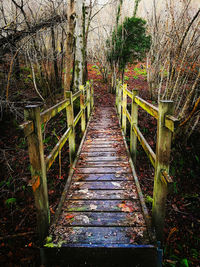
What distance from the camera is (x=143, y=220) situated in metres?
2.43

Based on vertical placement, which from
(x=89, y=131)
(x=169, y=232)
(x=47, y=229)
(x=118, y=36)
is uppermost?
(x=118, y=36)

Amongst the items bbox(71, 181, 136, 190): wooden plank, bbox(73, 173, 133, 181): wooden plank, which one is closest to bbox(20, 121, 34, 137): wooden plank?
bbox(71, 181, 136, 190): wooden plank

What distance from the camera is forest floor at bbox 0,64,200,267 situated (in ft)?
10.9

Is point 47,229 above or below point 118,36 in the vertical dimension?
below

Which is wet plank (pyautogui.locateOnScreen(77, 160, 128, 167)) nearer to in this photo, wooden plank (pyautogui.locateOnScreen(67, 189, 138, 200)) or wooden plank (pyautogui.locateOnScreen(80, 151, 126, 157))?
wooden plank (pyautogui.locateOnScreen(80, 151, 126, 157))

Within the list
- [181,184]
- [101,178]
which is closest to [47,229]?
[101,178]

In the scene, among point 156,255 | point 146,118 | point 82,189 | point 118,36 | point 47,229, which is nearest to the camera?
point 156,255


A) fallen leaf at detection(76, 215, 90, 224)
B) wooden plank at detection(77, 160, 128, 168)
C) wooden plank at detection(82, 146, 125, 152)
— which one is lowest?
fallen leaf at detection(76, 215, 90, 224)

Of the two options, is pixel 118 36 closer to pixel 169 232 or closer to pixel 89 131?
pixel 89 131

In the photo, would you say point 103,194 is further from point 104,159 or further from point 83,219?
point 104,159

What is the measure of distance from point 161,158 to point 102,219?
1196 mm

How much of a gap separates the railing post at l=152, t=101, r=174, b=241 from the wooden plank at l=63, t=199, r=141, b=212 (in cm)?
44

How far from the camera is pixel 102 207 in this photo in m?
2.71

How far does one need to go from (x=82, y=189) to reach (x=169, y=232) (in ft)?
6.98
